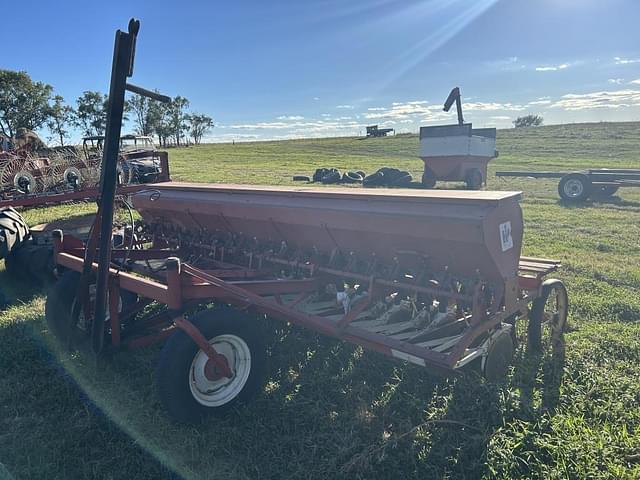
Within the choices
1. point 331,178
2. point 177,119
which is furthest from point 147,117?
point 331,178

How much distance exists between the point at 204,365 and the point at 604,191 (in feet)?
44.6

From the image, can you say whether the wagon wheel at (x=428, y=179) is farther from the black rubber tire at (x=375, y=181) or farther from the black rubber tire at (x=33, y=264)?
the black rubber tire at (x=33, y=264)

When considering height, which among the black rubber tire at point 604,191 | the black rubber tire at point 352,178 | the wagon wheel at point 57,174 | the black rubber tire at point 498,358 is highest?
the wagon wheel at point 57,174

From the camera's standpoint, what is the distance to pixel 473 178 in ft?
48.7

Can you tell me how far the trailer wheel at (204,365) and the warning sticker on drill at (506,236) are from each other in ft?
5.66

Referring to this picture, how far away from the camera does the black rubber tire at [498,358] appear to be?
3.13 m

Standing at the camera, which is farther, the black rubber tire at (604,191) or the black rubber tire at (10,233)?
the black rubber tire at (604,191)

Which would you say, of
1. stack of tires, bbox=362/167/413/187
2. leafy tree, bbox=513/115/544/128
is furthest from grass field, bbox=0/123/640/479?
leafy tree, bbox=513/115/544/128

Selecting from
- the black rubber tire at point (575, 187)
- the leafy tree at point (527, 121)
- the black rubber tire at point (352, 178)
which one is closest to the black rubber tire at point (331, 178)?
the black rubber tire at point (352, 178)

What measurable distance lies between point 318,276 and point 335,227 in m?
0.46

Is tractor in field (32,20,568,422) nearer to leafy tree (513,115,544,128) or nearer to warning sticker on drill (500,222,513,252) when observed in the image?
warning sticker on drill (500,222,513,252)

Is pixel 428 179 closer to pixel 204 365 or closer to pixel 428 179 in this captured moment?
pixel 428 179

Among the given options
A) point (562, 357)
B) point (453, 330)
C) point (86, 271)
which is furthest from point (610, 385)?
point (86, 271)

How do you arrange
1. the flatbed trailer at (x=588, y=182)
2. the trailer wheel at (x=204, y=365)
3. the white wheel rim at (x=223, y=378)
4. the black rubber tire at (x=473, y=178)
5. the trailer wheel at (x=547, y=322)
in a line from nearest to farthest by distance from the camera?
the trailer wheel at (x=204, y=365) → the white wheel rim at (x=223, y=378) → the trailer wheel at (x=547, y=322) → the flatbed trailer at (x=588, y=182) → the black rubber tire at (x=473, y=178)
